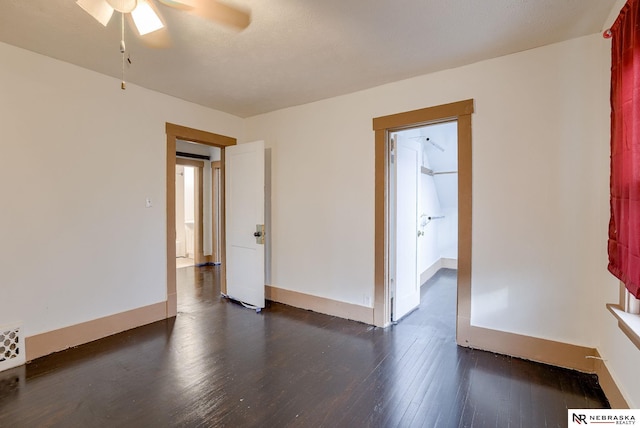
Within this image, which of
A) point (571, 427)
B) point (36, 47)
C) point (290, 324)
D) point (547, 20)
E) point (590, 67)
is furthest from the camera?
point (290, 324)

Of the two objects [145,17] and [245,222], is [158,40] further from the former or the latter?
[245,222]

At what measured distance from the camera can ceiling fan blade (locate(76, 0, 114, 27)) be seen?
5.34ft

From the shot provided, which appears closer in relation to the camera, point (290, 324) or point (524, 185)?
point (524, 185)

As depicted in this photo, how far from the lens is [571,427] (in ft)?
5.69

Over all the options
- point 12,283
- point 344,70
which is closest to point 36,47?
point 12,283

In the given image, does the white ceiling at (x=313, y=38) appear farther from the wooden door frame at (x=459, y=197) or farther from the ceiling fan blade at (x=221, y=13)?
the wooden door frame at (x=459, y=197)

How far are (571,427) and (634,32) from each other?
2.12m

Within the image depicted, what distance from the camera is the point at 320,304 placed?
369 centimetres

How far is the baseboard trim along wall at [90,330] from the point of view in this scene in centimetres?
258

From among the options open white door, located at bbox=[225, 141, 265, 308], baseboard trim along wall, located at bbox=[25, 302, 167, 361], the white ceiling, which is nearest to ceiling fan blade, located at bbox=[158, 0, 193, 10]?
the white ceiling

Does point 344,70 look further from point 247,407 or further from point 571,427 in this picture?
point 571,427

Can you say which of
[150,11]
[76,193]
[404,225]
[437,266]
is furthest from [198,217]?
[150,11]

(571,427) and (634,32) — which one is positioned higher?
(634,32)

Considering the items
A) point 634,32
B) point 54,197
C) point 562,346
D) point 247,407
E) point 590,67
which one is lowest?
point 247,407
